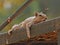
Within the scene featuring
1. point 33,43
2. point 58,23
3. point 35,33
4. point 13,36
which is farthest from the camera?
point 33,43

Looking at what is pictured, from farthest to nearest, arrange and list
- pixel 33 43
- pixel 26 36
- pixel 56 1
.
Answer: pixel 56 1
pixel 33 43
pixel 26 36

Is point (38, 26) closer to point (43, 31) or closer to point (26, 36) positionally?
point (43, 31)

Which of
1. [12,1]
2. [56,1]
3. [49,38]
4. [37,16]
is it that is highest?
[12,1]

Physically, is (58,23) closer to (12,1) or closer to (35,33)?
(35,33)

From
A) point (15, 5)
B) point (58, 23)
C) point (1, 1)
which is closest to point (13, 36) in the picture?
point (58, 23)

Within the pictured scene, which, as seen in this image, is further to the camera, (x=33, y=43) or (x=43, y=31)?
(x=33, y=43)

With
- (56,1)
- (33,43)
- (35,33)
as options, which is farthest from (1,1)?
(35,33)

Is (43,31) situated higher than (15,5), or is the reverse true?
(15,5)
